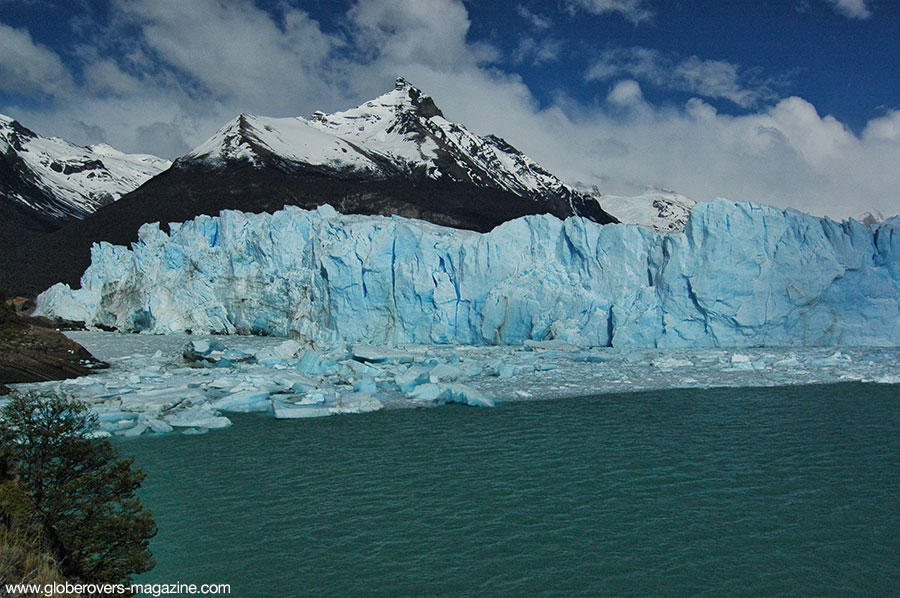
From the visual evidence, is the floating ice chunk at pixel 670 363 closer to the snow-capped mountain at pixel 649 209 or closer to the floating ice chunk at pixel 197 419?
the floating ice chunk at pixel 197 419

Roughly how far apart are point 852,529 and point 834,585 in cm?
126

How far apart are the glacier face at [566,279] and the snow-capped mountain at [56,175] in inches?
2436

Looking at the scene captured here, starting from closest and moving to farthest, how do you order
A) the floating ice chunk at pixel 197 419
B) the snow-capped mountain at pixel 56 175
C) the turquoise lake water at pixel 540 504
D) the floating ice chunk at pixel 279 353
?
1. the turquoise lake water at pixel 540 504
2. the floating ice chunk at pixel 197 419
3. the floating ice chunk at pixel 279 353
4. the snow-capped mountain at pixel 56 175

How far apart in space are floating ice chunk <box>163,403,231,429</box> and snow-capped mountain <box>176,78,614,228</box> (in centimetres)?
3806

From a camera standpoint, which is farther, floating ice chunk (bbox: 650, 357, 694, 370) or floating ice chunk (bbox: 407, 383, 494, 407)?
floating ice chunk (bbox: 650, 357, 694, 370)

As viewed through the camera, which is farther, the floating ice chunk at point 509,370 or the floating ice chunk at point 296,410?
the floating ice chunk at point 509,370

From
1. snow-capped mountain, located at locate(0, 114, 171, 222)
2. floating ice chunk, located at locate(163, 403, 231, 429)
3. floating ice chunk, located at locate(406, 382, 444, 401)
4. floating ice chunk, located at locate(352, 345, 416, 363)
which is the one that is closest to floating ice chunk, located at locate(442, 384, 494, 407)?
floating ice chunk, located at locate(406, 382, 444, 401)

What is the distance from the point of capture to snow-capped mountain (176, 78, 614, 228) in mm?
54281

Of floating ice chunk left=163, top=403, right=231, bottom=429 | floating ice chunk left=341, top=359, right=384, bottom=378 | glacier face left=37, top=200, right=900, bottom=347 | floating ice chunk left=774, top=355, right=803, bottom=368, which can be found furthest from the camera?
glacier face left=37, top=200, right=900, bottom=347

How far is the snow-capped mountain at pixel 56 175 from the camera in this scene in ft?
255

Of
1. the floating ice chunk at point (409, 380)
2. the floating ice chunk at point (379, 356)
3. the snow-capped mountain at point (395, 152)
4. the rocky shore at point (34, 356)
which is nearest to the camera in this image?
the floating ice chunk at point (409, 380)

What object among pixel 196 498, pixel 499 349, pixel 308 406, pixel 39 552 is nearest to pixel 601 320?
pixel 499 349

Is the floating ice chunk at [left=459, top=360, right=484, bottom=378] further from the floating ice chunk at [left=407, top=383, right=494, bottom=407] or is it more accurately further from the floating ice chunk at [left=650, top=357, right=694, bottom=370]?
the floating ice chunk at [left=650, top=357, right=694, bottom=370]

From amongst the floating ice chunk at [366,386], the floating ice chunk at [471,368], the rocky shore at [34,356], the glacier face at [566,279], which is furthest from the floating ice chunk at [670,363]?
the rocky shore at [34,356]
